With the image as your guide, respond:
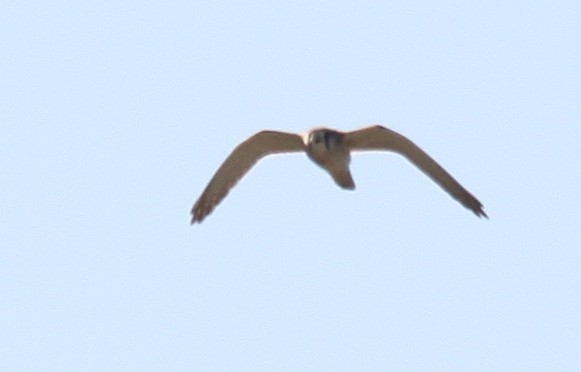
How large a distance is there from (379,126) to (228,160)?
200 centimetres

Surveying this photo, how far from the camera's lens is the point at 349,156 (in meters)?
19.6

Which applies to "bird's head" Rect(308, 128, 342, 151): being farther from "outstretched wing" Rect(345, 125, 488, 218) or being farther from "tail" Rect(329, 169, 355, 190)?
"tail" Rect(329, 169, 355, 190)

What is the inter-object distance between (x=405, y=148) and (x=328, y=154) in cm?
103

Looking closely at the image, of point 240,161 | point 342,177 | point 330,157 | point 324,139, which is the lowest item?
point 342,177

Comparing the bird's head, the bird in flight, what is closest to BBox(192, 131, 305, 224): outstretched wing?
the bird in flight

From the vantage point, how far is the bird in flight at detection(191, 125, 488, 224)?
63.7ft

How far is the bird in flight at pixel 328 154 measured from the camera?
1941 centimetres

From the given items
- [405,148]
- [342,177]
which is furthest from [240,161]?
[405,148]

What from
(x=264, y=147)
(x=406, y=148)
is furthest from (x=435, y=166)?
(x=264, y=147)

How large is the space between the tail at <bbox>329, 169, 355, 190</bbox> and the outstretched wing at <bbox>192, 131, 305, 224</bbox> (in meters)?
0.65

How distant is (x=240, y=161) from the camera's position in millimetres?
20016

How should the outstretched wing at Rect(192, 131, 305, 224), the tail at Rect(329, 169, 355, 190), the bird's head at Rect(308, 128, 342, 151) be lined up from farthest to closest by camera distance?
the outstretched wing at Rect(192, 131, 305, 224) < the tail at Rect(329, 169, 355, 190) < the bird's head at Rect(308, 128, 342, 151)

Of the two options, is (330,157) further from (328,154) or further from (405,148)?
A: (405,148)

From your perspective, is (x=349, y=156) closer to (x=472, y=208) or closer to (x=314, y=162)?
(x=314, y=162)
